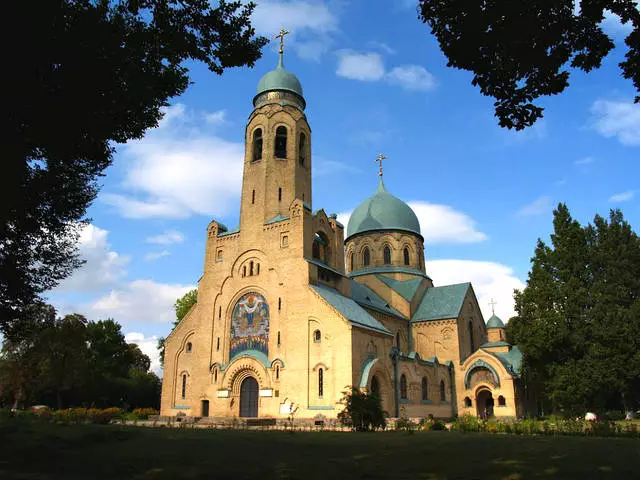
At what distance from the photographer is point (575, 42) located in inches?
357

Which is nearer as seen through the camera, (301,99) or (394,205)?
(301,99)

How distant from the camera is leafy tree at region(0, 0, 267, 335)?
399 inches

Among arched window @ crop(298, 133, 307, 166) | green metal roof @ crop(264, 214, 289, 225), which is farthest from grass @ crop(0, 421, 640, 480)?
arched window @ crop(298, 133, 307, 166)

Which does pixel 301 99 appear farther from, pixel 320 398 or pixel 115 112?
pixel 115 112

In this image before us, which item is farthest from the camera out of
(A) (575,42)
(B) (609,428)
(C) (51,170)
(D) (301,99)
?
(D) (301,99)

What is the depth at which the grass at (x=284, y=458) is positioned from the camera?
800 cm

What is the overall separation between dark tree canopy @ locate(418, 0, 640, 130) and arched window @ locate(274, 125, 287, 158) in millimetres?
26465

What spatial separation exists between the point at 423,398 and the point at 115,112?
2915 centimetres

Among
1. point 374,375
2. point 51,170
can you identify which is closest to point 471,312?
point 374,375

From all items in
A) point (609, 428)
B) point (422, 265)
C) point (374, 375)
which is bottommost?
point (609, 428)

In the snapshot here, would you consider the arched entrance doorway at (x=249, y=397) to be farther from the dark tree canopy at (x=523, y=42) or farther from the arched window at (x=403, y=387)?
the dark tree canopy at (x=523, y=42)

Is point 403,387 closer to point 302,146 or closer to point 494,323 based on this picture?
point 302,146

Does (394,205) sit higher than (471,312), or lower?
higher

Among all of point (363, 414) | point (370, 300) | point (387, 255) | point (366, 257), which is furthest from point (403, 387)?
point (366, 257)
